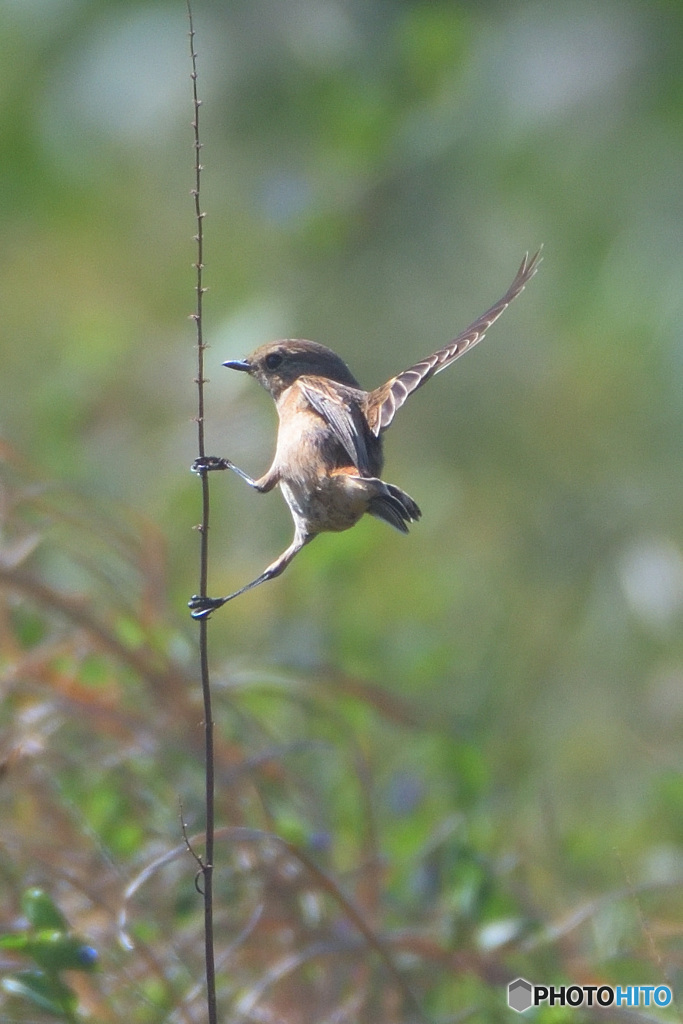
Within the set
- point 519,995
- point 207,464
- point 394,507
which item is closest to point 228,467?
point 207,464

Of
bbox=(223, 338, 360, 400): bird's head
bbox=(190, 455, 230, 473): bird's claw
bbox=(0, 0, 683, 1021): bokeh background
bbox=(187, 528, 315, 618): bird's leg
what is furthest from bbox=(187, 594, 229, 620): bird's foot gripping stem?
bbox=(223, 338, 360, 400): bird's head

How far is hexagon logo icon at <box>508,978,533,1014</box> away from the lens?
2.86m

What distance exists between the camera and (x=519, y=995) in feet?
9.46

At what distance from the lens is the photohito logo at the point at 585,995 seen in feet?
9.43

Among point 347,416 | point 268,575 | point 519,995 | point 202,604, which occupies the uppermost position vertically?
point 347,416

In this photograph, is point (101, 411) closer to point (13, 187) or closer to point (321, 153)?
point (13, 187)

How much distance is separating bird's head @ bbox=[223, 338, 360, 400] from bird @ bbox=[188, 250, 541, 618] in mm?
117

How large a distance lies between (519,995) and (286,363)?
146 cm

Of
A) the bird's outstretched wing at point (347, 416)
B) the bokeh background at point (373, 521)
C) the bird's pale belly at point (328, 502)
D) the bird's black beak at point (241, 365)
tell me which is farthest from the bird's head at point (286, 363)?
the bokeh background at point (373, 521)

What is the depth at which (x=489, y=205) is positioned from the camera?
529 centimetres

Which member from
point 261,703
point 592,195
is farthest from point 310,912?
point 592,195

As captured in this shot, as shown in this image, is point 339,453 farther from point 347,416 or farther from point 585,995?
point 585,995

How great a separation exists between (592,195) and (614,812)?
2.23 metres

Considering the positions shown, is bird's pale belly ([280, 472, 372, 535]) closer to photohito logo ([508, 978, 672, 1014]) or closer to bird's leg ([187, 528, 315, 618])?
bird's leg ([187, 528, 315, 618])
